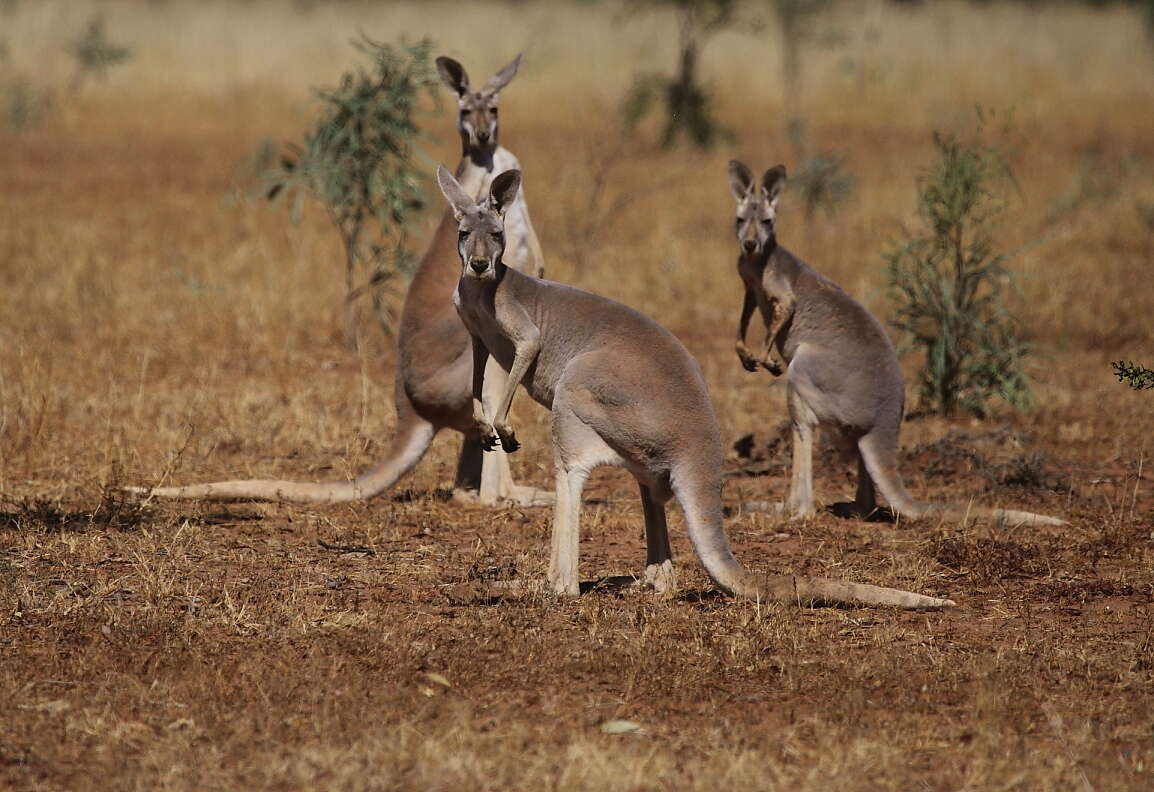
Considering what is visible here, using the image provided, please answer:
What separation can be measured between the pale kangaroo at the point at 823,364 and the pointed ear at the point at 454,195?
2017 mm

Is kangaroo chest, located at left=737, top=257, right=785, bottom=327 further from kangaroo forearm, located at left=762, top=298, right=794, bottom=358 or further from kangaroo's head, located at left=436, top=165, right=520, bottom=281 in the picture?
kangaroo's head, located at left=436, top=165, right=520, bottom=281

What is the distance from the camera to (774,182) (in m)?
6.94

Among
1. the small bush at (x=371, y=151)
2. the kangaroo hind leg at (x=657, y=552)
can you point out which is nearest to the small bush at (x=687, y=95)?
the small bush at (x=371, y=151)

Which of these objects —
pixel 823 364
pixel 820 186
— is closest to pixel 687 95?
pixel 820 186

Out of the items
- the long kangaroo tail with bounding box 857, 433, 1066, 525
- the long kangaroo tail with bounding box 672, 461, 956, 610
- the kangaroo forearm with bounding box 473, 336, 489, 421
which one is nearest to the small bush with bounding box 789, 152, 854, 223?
the long kangaroo tail with bounding box 857, 433, 1066, 525

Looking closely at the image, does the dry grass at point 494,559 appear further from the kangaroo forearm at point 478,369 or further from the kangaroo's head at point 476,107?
the kangaroo's head at point 476,107

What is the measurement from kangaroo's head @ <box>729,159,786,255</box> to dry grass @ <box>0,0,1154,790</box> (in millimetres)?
1274

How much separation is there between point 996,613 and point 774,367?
6.50 ft

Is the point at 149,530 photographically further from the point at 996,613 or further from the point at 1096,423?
the point at 1096,423

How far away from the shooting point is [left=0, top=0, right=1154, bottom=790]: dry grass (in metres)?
3.96

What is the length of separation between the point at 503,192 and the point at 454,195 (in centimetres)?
18

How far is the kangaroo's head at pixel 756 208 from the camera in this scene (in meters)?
6.91

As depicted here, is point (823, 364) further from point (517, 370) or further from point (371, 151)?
point (371, 151)

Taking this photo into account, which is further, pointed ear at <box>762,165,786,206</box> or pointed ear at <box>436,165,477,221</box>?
pointed ear at <box>762,165,786,206</box>
